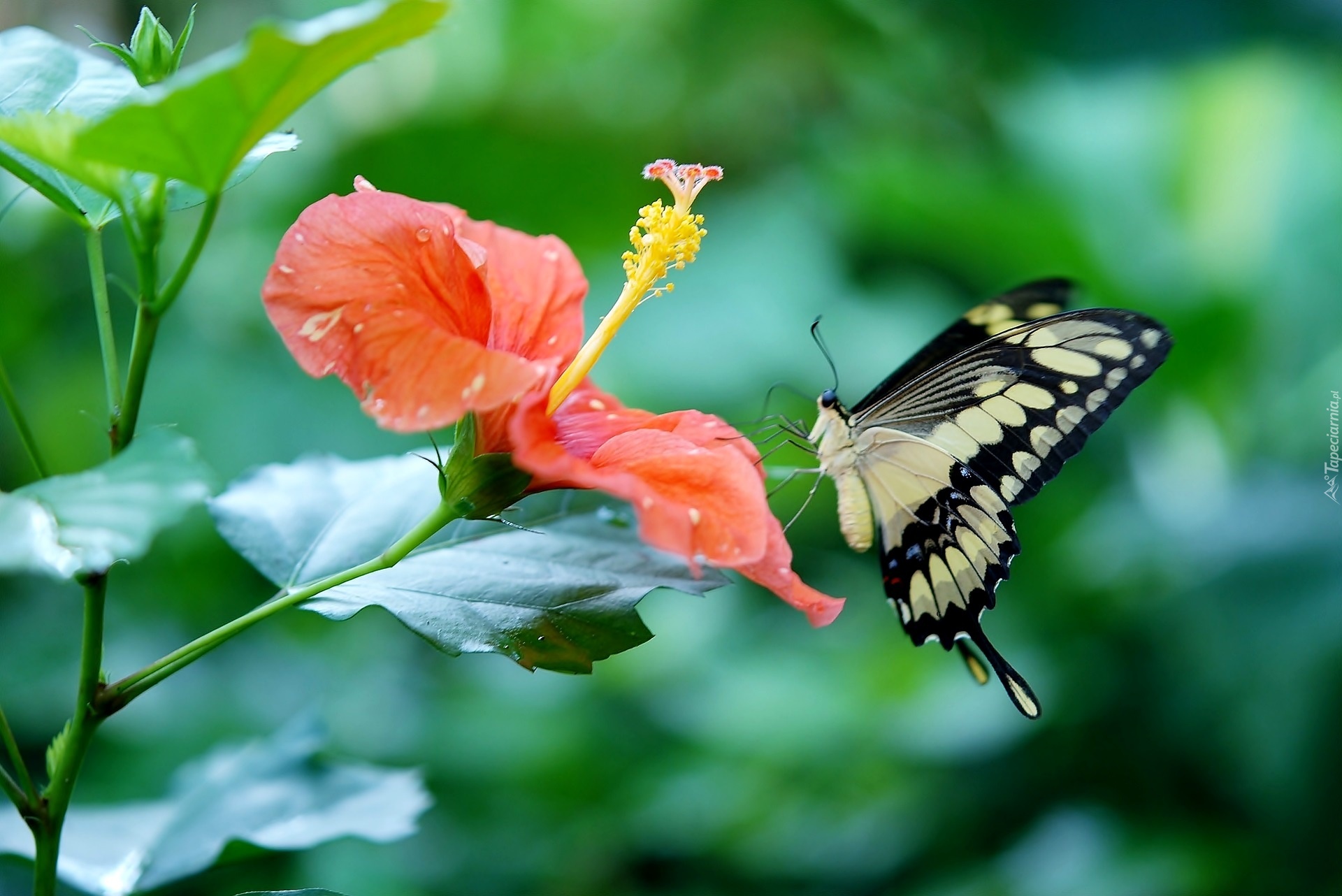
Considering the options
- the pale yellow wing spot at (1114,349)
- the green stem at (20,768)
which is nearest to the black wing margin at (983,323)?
the pale yellow wing spot at (1114,349)

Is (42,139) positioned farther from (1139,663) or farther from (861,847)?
(1139,663)

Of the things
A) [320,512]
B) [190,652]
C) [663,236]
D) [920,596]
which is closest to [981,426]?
[920,596]

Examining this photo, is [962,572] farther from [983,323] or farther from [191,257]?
[191,257]

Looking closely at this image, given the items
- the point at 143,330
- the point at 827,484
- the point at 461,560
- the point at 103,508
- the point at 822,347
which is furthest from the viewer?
the point at 827,484

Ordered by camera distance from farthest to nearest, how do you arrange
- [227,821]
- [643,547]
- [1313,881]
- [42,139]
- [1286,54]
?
[1286,54] < [1313,881] < [227,821] < [643,547] < [42,139]

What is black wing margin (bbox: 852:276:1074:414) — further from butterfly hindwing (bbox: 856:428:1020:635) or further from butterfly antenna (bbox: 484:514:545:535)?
butterfly antenna (bbox: 484:514:545:535)

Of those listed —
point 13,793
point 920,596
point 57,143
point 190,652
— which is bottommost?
point 920,596

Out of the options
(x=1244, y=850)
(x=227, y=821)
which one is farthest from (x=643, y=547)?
(x=1244, y=850)
